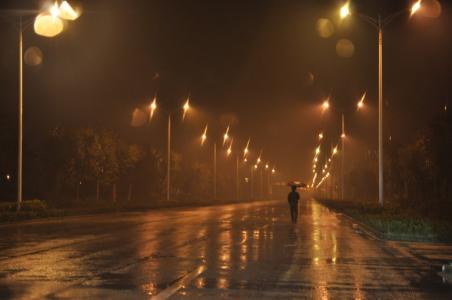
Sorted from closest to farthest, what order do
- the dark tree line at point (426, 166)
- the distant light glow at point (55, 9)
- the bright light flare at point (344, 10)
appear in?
the bright light flare at point (344, 10), the distant light glow at point (55, 9), the dark tree line at point (426, 166)

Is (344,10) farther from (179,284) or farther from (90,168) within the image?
(90,168)

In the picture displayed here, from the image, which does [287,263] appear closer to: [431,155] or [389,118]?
[431,155]

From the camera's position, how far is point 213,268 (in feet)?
46.0

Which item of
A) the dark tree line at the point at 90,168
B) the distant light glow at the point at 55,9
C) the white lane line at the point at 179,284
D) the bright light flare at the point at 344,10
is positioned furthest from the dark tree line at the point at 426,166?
the white lane line at the point at 179,284

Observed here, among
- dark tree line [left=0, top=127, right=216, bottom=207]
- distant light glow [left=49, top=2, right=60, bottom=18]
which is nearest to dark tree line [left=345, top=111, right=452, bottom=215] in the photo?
distant light glow [left=49, top=2, right=60, bottom=18]

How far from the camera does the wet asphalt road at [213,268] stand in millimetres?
10922

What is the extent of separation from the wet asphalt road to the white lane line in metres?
0.02

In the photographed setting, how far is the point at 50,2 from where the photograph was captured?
32.6 metres

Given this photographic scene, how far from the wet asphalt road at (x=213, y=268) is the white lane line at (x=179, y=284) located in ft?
0.05

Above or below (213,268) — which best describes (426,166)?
above

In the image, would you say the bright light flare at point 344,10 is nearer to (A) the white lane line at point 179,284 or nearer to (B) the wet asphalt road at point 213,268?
(B) the wet asphalt road at point 213,268

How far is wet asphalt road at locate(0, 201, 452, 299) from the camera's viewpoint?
35.8 ft

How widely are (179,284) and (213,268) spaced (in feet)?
7.83

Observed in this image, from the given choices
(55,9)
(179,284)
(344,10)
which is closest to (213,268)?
(179,284)
